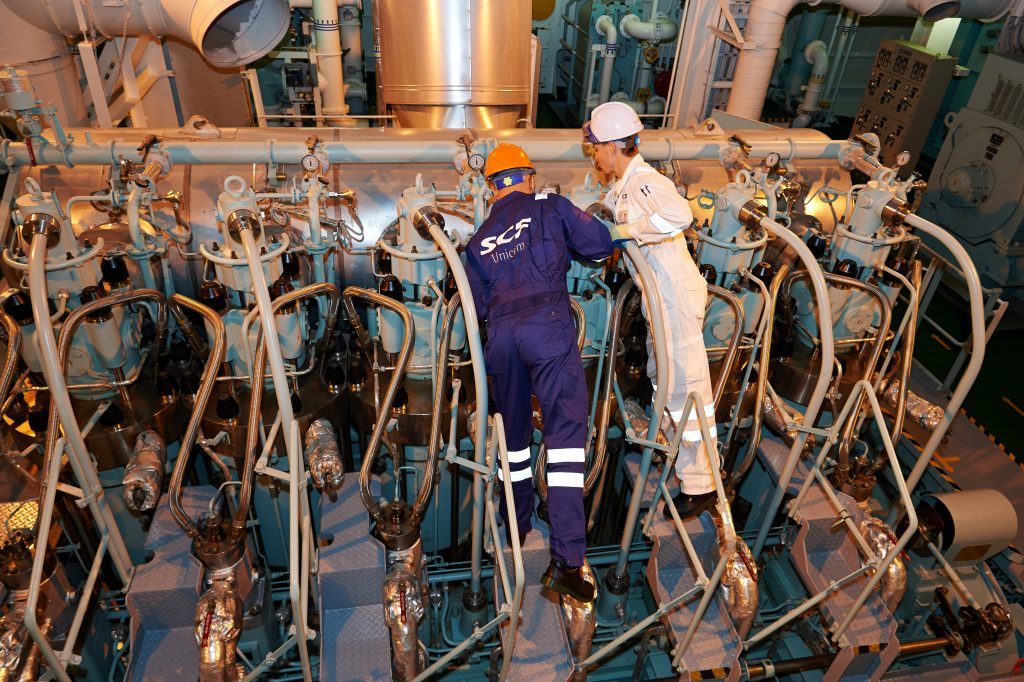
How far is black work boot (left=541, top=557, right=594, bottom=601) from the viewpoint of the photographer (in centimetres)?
255

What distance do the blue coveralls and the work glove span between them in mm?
25

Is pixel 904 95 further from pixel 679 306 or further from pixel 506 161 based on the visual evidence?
pixel 506 161

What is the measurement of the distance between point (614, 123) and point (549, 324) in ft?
2.75

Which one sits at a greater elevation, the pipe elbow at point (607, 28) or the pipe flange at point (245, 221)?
the pipe elbow at point (607, 28)

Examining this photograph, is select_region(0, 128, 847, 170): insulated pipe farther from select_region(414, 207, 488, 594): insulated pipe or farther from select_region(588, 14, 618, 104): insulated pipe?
select_region(588, 14, 618, 104): insulated pipe

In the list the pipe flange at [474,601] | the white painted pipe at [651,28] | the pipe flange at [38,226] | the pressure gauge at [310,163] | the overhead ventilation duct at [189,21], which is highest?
the overhead ventilation duct at [189,21]

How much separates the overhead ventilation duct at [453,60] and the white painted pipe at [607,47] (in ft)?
12.0

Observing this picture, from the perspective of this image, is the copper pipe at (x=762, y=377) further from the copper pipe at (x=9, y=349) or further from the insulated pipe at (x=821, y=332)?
the copper pipe at (x=9, y=349)

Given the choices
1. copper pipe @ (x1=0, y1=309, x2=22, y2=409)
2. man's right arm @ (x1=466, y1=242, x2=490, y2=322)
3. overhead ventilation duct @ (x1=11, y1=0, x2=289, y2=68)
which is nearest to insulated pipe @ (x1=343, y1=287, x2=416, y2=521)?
man's right arm @ (x1=466, y1=242, x2=490, y2=322)

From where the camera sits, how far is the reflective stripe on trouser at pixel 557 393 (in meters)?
2.56

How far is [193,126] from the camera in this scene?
3.73 m

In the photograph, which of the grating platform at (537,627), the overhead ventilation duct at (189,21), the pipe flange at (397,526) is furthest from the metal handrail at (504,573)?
the overhead ventilation duct at (189,21)

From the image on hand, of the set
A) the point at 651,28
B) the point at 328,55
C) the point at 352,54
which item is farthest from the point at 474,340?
the point at 651,28

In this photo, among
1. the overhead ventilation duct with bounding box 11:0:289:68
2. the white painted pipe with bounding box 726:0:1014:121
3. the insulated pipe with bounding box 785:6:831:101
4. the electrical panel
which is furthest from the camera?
the insulated pipe with bounding box 785:6:831:101
